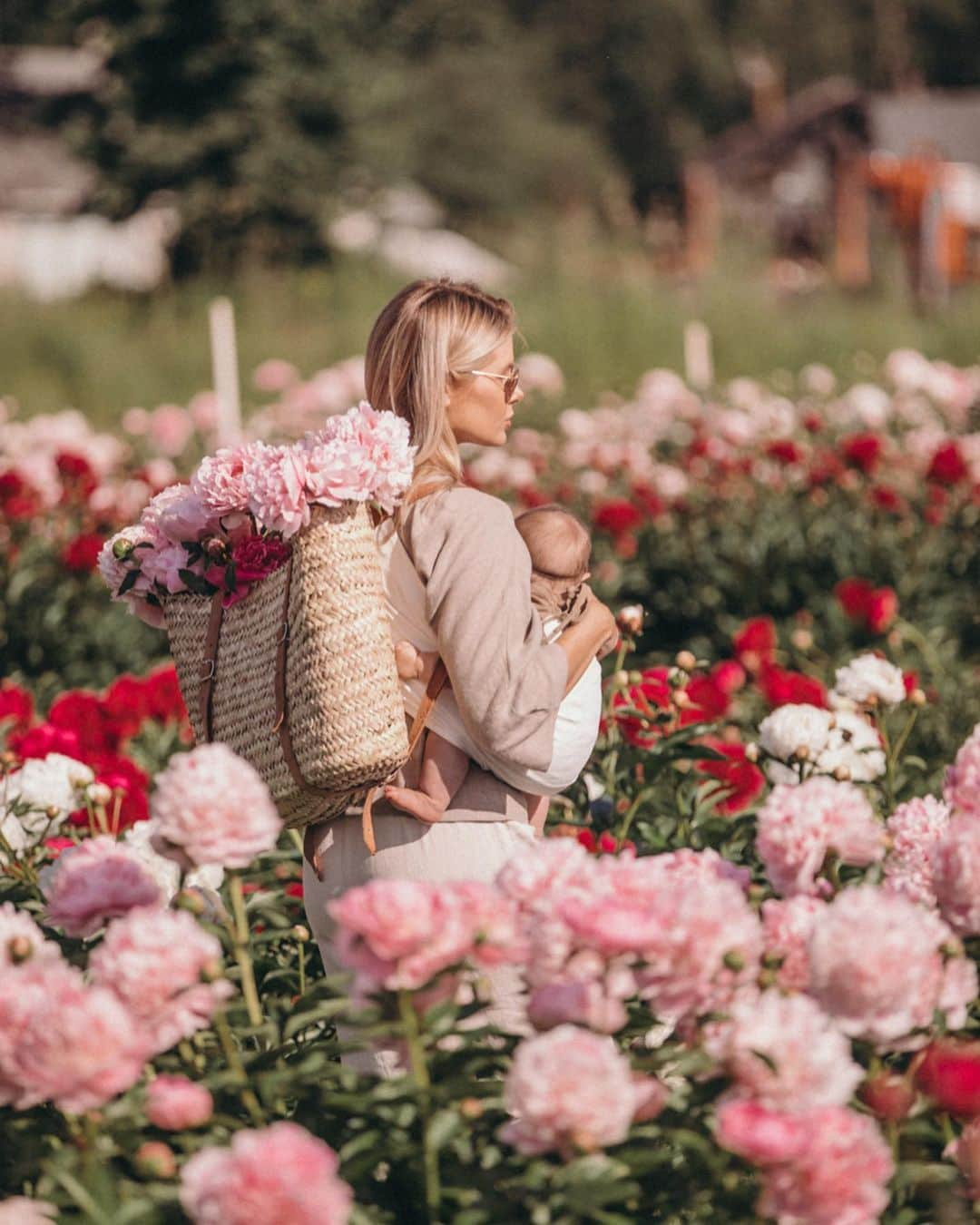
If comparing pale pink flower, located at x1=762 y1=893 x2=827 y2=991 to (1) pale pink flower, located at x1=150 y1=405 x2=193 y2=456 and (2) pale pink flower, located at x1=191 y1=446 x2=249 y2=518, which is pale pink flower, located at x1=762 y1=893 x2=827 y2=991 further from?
(1) pale pink flower, located at x1=150 y1=405 x2=193 y2=456

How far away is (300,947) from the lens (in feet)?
9.16

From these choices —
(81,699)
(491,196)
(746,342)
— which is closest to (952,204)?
(491,196)

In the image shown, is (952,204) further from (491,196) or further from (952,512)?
(952,512)

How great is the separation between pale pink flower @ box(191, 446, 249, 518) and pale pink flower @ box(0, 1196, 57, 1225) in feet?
3.02

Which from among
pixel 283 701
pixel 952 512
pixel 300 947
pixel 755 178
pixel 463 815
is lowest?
pixel 755 178

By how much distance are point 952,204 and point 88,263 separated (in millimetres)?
16975

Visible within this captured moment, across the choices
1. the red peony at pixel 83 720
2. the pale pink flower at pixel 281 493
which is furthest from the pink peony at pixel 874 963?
the red peony at pixel 83 720

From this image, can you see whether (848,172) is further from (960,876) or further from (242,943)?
(242,943)

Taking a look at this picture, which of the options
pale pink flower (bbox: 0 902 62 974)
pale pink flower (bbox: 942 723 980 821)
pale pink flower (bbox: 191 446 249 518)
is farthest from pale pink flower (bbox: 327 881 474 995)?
pale pink flower (bbox: 191 446 249 518)

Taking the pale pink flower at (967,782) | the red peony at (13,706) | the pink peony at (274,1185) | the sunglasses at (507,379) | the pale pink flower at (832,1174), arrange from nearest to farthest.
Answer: the pink peony at (274,1185)
the pale pink flower at (832,1174)
the pale pink flower at (967,782)
the sunglasses at (507,379)
the red peony at (13,706)

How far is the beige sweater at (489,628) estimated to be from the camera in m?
2.32

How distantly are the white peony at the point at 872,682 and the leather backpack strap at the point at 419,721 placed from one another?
0.91 metres

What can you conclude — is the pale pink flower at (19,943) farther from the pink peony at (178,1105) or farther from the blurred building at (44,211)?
the blurred building at (44,211)

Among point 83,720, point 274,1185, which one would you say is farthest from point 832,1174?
point 83,720
